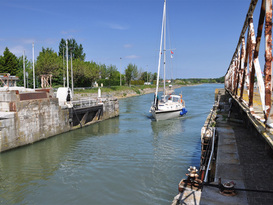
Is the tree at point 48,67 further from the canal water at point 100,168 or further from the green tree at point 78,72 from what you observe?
the canal water at point 100,168

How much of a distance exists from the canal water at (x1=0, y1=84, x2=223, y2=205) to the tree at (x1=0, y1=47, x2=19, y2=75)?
3161 centimetres

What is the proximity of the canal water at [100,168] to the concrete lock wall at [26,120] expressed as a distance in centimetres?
70

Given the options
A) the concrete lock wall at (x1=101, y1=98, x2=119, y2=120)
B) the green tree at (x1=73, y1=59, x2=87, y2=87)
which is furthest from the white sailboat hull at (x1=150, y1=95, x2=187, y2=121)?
the green tree at (x1=73, y1=59, x2=87, y2=87)

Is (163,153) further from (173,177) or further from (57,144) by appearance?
(57,144)

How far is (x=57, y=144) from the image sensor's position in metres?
19.6

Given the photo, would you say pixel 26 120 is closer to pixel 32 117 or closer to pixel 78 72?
pixel 32 117

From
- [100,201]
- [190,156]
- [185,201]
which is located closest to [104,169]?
[100,201]

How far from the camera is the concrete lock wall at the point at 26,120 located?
55.4 feet

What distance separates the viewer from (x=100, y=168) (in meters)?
14.0

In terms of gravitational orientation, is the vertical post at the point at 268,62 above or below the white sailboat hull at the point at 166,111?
above

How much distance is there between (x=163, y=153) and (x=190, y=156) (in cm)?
185

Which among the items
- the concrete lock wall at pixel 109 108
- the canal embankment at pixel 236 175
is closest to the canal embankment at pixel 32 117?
the concrete lock wall at pixel 109 108

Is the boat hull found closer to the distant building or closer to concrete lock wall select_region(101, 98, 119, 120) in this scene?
concrete lock wall select_region(101, 98, 119, 120)

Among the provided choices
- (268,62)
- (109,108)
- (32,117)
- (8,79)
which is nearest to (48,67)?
(109,108)
